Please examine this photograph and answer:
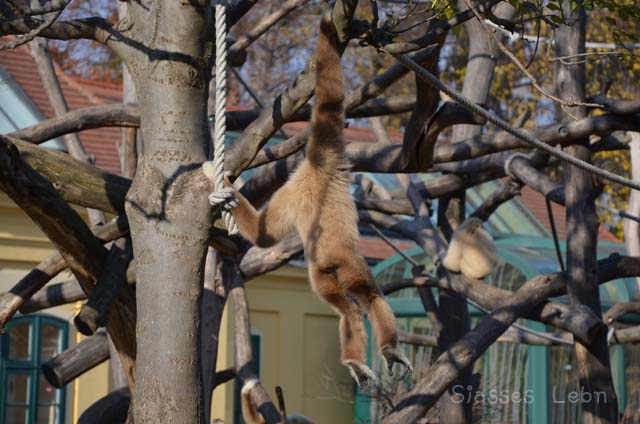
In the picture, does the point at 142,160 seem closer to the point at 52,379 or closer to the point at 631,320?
the point at 52,379

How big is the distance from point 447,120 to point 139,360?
2.30 m

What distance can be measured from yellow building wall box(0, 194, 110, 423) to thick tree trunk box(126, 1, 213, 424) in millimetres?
8266

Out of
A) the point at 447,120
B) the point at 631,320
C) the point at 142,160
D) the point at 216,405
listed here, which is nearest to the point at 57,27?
the point at 142,160

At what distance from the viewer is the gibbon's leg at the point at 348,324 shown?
4535 millimetres

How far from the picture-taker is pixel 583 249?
7.61 m

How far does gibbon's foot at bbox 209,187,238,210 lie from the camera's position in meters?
4.16

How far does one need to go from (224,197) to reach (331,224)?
68 cm

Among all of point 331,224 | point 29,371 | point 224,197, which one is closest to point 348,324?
point 331,224

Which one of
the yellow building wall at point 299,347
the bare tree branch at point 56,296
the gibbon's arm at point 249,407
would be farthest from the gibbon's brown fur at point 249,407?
the yellow building wall at point 299,347

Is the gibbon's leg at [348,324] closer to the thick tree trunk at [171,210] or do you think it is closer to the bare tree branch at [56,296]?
the thick tree trunk at [171,210]

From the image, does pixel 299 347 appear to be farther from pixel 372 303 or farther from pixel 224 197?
pixel 224 197

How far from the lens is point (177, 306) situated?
4.27 meters

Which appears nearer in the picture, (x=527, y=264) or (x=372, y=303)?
(x=372, y=303)

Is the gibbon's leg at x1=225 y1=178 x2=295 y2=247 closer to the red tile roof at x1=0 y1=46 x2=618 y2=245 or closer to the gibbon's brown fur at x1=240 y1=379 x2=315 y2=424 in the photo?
the gibbon's brown fur at x1=240 y1=379 x2=315 y2=424
